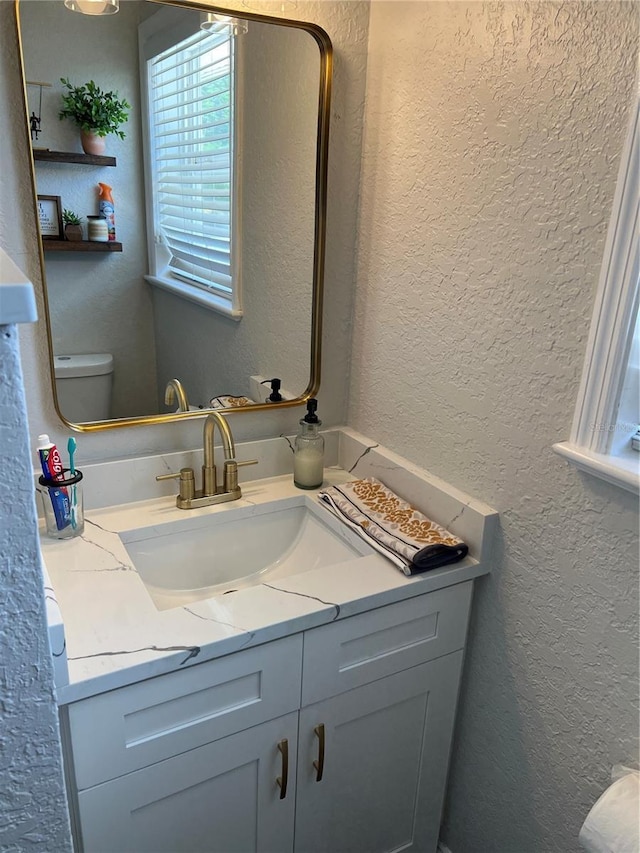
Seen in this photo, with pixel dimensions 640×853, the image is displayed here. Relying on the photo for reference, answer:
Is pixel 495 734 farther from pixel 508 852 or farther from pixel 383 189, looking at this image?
pixel 383 189

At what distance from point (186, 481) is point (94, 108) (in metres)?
0.79

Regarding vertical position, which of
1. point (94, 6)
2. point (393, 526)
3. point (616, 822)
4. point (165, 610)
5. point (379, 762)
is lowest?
point (379, 762)

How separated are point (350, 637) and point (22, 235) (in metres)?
0.99

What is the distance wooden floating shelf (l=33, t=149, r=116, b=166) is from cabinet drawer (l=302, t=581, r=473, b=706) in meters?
1.00

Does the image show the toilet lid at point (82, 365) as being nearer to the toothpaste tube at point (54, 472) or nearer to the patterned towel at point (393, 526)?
the toothpaste tube at point (54, 472)

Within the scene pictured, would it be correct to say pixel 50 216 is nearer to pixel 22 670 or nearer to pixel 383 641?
pixel 22 670

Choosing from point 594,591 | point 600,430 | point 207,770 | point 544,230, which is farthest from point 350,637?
point 544,230

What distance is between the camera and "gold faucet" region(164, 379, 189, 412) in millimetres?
1438

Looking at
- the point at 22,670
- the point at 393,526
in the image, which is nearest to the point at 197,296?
the point at 393,526

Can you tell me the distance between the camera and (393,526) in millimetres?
1334

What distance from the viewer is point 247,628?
3.47 feet

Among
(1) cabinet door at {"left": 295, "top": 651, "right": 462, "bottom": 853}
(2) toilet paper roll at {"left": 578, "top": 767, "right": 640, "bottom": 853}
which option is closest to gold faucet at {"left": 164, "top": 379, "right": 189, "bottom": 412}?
(1) cabinet door at {"left": 295, "top": 651, "right": 462, "bottom": 853}

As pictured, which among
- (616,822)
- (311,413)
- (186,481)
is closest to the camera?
(616,822)

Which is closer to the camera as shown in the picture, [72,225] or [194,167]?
[72,225]
